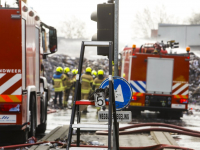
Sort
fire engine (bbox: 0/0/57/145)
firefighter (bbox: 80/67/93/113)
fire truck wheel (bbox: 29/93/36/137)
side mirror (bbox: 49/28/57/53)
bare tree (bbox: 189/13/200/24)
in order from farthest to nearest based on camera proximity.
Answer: bare tree (bbox: 189/13/200/24), firefighter (bbox: 80/67/93/113), side mirror (bbox: 49/28/57/53), fire truck wheel (bbox: 29/93/36/137), fire engine (bbox: 0/0/57/145)

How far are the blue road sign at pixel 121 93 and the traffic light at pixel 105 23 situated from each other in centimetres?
92

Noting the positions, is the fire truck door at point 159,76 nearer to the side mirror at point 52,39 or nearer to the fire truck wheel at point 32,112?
the side mirror at point 52,39

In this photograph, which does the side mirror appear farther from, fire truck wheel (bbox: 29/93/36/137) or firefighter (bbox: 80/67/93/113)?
firefighter (bbox: 80/67/93/113)

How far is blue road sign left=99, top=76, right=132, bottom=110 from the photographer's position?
7.31m

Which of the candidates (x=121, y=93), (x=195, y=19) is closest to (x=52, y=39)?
(x=121, y=93)

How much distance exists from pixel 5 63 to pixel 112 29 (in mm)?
2368

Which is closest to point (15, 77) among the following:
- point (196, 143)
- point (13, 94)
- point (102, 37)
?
point (13, 94)

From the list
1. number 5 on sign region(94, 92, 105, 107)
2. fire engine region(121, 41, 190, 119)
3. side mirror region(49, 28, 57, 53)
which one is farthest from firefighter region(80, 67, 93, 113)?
number 5 on sign region(94, 92, 105, 107)

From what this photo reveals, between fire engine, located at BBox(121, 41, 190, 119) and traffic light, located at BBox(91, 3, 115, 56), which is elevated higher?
traffic light, located at BBox(91, 3, 115, 56)

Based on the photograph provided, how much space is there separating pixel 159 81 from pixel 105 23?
1010 cm

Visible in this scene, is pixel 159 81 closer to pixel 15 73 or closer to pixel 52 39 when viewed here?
pixel 52 39

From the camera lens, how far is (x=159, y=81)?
17906 mm

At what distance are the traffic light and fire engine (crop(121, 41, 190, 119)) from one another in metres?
9.65

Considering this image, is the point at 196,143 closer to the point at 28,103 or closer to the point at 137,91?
the point at 28,103
